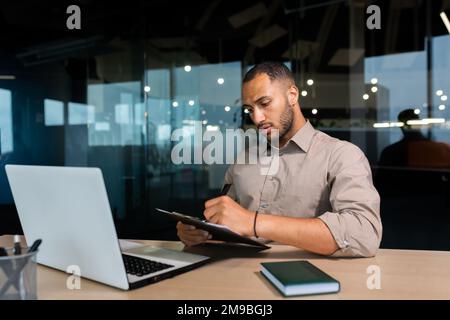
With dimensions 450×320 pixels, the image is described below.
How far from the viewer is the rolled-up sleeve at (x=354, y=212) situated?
1.19m

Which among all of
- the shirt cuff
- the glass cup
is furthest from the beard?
the glass cup

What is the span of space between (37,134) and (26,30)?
1.11 metres

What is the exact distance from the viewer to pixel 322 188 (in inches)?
59.2

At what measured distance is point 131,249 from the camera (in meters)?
1.28

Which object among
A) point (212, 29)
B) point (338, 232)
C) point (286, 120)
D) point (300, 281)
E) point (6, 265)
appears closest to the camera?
point (6, 265)

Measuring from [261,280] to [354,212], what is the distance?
0.41 metres

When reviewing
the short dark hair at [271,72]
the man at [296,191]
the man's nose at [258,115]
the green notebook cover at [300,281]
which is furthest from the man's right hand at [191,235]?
the short dark hair at [271,72]

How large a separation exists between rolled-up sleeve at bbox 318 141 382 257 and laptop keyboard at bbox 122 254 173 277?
493mm

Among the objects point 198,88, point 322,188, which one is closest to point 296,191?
point 322,188

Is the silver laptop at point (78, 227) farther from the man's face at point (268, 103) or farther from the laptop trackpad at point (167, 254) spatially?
the man's face at point (268, 103)

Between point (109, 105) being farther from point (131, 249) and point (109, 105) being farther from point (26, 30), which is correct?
point (131, 249)

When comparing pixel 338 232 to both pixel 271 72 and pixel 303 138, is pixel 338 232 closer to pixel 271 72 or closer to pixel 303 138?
pixel 303 138

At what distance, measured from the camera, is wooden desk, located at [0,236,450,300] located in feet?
2.95
